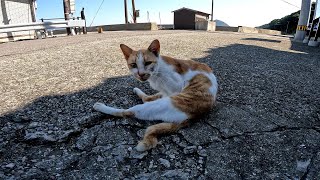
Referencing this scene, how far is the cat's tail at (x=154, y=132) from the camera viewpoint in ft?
7.00

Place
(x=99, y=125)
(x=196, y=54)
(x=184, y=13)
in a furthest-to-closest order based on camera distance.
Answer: (x=184, y=13) → (x=196, y=54) → (x=99, y=125)

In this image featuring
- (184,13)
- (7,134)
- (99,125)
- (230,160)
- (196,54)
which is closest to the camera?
(230,160)

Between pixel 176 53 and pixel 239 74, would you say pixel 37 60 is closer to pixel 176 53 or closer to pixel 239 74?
pixel 176 53

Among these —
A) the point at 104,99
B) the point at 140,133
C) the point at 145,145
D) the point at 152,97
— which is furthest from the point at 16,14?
the point at 145,145

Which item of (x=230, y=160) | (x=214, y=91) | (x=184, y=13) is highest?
(x=184, y=13)

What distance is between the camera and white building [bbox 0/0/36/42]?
1445cm

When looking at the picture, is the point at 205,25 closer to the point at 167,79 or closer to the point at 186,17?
the point at 186,17

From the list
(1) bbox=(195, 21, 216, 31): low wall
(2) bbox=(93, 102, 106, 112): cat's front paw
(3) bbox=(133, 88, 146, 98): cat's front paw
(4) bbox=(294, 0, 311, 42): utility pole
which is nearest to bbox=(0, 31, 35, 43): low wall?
(3) bbox=(133, 88, 146, 98): cat's front paw

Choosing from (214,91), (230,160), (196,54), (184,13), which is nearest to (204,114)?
(214,91)

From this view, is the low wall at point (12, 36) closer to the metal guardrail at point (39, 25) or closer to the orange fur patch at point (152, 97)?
the metal guardrail at point (39, 25)

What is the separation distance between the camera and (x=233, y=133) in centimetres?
251

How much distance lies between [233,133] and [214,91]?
0.55 metres

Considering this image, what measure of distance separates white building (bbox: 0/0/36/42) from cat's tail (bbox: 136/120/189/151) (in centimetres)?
1385

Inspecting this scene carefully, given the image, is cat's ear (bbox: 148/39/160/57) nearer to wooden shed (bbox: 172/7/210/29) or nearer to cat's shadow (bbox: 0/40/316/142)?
cat's shadow (bbox: 0/40/316/142)
